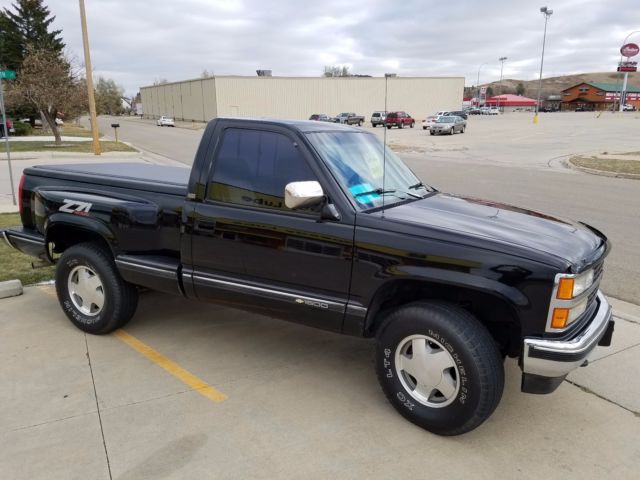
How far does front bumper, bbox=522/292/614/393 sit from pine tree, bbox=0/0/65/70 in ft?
196

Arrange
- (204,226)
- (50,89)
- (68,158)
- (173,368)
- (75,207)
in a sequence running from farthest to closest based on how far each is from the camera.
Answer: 1. (50,89)
2. (68,158)
3. (75,207)
4. (173,368)
5. (204,226)

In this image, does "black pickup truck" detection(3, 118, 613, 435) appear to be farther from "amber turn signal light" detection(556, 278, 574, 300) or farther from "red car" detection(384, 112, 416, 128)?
"red car" detection(384, 112, 416, 128)

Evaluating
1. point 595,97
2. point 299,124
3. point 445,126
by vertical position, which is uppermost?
point 595,97

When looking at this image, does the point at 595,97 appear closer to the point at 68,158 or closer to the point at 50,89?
the point at 50,89

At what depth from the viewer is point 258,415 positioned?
3182 millimetres

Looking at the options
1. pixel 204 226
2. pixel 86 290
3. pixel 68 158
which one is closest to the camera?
pixel 204 226

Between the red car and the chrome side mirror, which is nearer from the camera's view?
the chrome side mirror

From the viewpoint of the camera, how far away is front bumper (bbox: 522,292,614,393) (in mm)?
2646

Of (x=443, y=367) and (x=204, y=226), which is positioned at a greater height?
(x=204, y=226)

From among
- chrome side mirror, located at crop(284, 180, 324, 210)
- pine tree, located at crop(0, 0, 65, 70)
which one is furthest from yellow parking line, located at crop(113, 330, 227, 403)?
pine tree, located at crop(0, 0, 65, 70)

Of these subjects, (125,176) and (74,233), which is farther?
(74,233)

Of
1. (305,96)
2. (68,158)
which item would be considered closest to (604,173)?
(68,158)

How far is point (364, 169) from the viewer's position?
3.54 metres

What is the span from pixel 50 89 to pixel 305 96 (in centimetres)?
4988
